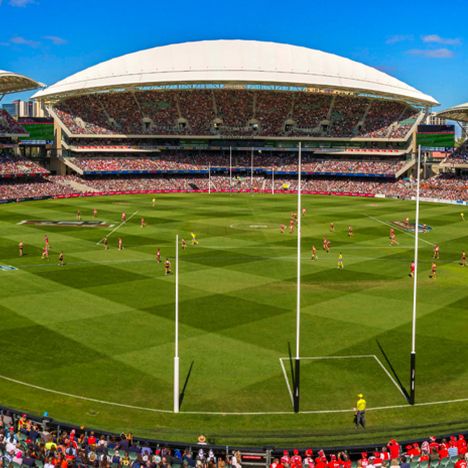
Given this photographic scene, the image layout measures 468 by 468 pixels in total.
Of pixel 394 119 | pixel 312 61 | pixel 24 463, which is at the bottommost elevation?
pixel 24 463

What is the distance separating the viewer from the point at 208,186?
127 meters

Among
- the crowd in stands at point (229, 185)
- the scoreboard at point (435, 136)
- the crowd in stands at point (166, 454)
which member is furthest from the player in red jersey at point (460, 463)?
the scoreboard at point (435, 136)

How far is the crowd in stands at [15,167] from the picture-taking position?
10744 centimetres

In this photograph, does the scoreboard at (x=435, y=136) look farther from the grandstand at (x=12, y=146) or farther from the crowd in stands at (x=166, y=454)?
the crowd in stands at (x=166, y=454)

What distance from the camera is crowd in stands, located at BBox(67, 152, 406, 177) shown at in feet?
413

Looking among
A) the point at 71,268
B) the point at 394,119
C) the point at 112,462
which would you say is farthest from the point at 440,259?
the point at 394,119

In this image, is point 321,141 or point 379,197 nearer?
point 379,197

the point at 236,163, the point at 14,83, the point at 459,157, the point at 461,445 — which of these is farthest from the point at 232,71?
the point at 461,445

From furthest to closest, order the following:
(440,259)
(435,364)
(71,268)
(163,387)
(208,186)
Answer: (208,186) → (440,259) → (71,268) → (435,364) → (163,387)

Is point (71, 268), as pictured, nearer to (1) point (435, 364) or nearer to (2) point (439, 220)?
(1) point (435, 364)

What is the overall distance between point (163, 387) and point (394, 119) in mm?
122043

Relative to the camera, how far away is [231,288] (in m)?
38.7

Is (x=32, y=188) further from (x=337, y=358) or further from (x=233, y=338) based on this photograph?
(x=337, y=358)

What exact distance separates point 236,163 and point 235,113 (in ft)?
37.7
